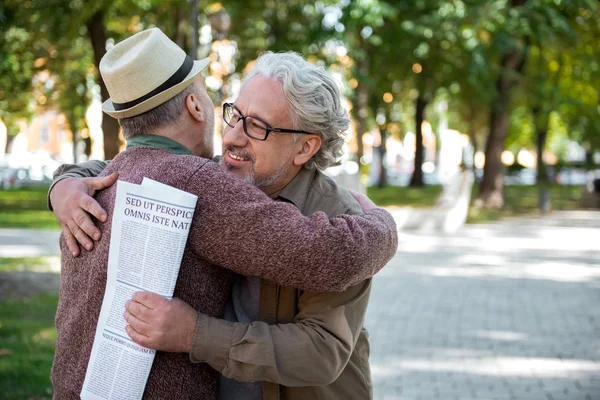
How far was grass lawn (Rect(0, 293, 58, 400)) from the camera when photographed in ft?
19.6

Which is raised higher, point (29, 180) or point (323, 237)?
point (323, 237)

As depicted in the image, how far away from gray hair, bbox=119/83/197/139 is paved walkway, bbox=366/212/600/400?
460 cm

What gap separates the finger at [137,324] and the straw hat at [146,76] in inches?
23.5

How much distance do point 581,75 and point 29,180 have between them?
27.0 meters

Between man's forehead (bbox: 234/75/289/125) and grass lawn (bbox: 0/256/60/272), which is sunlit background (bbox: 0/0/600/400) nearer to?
grass lawn (bbox: 0/256/60/272)

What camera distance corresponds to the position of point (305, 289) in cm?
217

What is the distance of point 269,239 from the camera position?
6.88 ft

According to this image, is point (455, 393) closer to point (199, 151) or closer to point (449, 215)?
point (199, 151)

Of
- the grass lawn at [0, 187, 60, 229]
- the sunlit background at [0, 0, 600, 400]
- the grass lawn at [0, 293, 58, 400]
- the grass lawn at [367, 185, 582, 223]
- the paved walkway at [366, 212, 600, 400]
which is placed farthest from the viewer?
the grass lawn at [367, 185, 582, 223]

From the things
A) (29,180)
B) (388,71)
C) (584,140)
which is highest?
(388,71)

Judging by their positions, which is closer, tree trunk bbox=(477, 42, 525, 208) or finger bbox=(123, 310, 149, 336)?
finger bbox=(123, 310, 149, 336)

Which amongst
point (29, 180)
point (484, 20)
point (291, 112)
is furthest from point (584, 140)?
point (291, 112)

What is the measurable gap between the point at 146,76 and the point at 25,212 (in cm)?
2156

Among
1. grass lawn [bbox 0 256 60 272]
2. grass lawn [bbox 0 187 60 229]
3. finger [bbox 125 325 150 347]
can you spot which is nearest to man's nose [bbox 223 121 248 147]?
finger [bbox 125 325 150 347]
